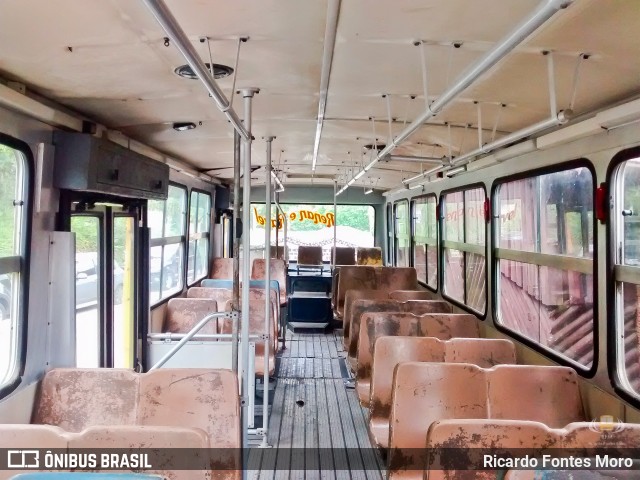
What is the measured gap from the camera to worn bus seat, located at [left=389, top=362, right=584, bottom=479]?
2682mm

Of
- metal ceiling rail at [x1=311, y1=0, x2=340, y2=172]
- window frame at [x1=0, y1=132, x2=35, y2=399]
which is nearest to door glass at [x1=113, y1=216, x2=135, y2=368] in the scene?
window frame at [x1=0, y1=132, x2=35, y2=399]

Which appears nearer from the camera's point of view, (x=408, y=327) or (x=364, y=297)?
(x=408, y=327)

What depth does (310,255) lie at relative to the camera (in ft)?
33.0

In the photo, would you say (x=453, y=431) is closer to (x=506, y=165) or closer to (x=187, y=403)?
(x=187, y=403)

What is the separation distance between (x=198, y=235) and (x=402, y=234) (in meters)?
3.61

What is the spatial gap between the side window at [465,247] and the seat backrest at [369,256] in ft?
11.5

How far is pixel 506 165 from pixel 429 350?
1.75 m

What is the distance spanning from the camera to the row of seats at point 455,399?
1.81 meters

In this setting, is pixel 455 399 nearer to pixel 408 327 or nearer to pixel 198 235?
pixel 408 327

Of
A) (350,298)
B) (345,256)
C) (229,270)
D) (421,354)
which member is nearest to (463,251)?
(350,298)

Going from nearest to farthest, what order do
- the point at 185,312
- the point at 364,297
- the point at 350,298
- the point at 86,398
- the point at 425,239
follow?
the point at 86,398 → the point at 185,312 → the point at 350,298 → the point at 364,297 → the point at 425,239

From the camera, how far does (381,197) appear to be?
10.5m

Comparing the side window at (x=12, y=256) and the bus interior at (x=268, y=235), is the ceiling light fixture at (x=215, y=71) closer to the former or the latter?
the bus interior at (x=268, y=235)

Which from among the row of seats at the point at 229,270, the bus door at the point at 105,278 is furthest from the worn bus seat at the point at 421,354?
the row of seats at the point at 229,270
